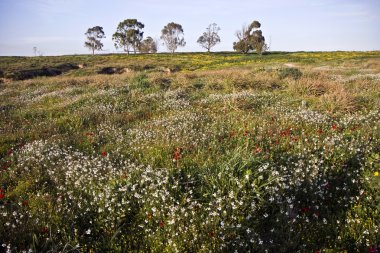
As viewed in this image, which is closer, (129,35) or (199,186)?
(199,186)

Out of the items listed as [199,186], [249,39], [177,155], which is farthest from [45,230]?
[249,39]

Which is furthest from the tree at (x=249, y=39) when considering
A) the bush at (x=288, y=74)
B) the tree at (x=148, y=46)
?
the bush at (x=288, y=74)

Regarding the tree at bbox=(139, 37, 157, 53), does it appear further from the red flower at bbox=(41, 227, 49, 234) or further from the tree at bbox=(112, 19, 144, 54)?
the red flower at bbox=(41, 227, 49, 234)

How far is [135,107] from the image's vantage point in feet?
40.3

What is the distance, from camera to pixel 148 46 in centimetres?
9906

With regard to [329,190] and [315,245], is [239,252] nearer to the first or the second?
[315,245]

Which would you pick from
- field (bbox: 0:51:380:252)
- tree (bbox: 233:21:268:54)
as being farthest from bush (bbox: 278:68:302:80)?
tree (bbox: 233:21:268:54)

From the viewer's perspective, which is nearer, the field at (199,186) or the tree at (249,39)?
the field at (199,186)

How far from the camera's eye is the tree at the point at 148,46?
9788cm

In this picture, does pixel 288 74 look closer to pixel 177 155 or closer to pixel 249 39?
pixel 177 155

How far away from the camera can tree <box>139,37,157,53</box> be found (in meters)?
97.9

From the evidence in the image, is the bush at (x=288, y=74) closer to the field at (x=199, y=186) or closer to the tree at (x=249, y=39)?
the field at (x=199, y=186)

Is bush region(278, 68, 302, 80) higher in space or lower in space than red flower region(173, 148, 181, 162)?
higher

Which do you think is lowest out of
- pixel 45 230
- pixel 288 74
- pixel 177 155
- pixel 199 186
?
pixel 45 230
